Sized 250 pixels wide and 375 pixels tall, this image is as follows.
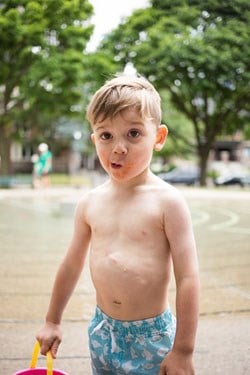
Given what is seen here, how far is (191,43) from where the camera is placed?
2.45 metres

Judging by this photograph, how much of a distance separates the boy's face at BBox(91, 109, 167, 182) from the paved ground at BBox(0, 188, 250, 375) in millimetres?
429

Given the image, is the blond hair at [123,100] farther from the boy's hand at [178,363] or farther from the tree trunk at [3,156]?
the tree trunk at [3,156]

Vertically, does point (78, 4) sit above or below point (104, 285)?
above

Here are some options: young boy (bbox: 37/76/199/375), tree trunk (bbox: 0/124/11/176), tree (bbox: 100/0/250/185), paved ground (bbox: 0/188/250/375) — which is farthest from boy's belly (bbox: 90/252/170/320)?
tree trunk (bbox: 0/124/11/176)

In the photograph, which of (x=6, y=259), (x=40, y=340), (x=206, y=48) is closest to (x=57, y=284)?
(x=40, y=340)

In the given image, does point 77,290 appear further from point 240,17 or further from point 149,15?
point 149,15

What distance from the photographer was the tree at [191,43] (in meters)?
1.90

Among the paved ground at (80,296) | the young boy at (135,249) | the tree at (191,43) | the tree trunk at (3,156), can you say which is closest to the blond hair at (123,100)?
the young boy at (135,249)

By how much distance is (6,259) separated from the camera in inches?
73.2

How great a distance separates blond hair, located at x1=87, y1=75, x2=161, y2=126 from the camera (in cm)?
64

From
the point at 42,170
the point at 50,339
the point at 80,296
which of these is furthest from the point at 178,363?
the point at 42,170

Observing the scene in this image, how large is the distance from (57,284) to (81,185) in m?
5.75

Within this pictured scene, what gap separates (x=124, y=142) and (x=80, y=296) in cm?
82

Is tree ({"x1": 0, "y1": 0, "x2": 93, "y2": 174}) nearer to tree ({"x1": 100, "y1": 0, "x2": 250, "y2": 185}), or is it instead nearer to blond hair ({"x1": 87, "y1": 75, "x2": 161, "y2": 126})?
tree ({"x1": 100, "y1": 0, "x2": 250, "y2": 185})
